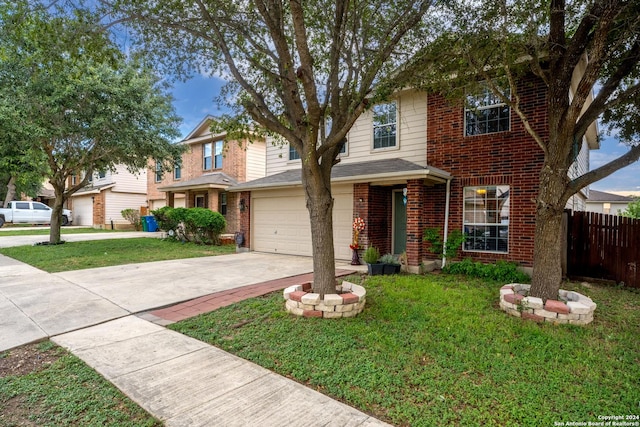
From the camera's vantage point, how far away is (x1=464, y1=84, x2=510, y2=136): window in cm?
813

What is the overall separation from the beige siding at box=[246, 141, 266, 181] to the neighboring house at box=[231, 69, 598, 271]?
606 cm

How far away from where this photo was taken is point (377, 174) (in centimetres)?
854

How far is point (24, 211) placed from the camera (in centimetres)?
2514

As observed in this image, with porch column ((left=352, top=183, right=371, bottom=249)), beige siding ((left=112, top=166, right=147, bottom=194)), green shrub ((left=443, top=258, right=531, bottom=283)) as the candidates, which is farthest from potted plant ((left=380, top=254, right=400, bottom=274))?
beige siding ((left=112, top=166, right=147, bottom=194))

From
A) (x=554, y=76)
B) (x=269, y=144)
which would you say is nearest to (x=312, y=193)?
(x=554, y=76)

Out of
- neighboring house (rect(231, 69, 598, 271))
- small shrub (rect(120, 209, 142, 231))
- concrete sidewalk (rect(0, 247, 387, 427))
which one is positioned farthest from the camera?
small shrub (rect(120, 209, 142, 231))

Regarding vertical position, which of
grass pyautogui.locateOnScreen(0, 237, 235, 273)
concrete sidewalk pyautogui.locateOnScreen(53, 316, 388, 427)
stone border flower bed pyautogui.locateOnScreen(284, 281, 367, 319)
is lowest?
concrete sidewalk pyautogui.locateOnScreen(53, 316, 388, 427)

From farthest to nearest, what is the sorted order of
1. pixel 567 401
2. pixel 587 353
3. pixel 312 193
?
pixel 312 193
pixel 587 353
pixel 567 401

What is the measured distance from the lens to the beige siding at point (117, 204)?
2436 centimetres

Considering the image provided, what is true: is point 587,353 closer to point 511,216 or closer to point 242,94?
point 511,216

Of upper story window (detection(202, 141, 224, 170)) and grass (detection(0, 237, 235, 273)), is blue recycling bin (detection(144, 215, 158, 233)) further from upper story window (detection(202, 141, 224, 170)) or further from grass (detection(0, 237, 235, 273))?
grass (detection(0, 237, 235, 273))

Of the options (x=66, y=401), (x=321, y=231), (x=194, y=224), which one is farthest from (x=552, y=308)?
(x=194, y=224)

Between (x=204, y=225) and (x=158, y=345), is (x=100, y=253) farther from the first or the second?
(x=158, y=345)

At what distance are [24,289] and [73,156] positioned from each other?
27.8 ft
